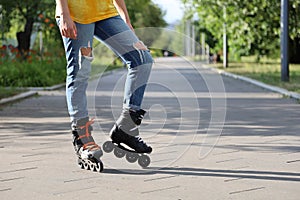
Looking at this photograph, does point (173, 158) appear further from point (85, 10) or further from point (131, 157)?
point (85, 10)

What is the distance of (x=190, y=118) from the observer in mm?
9523

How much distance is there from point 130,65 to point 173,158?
3.13 feet

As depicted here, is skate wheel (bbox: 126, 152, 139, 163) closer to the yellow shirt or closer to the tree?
the yellow shirt

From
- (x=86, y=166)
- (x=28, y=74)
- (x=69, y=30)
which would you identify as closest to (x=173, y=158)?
(x=86, y=166)

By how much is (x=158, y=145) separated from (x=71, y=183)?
1979 mm

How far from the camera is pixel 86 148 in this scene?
17.7 feet

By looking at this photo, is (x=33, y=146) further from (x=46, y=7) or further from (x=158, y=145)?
(x=46, y=7)

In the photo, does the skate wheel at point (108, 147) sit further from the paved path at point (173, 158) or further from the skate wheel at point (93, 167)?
the skate wheel at point (93, 167)

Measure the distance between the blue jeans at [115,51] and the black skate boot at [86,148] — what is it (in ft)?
0.23

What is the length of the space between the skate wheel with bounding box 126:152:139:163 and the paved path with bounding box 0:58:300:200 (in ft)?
0.20

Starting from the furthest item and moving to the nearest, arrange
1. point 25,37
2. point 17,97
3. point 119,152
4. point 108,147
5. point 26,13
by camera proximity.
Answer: point 25,37 → point 26,13 → point 17,97 → point 108,147 → point 119,152

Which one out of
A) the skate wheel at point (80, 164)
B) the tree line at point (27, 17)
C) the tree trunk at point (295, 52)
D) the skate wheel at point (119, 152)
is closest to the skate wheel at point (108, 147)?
the skate wheel at point (119, 152)

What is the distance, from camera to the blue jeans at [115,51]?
5.40 meters

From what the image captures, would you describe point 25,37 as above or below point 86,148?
below
